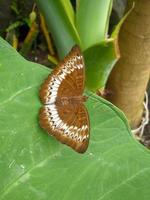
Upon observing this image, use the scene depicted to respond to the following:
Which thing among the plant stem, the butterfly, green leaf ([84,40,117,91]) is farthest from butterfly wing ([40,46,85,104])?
the plant stem

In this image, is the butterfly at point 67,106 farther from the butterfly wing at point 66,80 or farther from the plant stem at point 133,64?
the plant stem at point 133,64

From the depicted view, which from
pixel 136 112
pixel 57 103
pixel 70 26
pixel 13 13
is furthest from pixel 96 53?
pixel 13 13

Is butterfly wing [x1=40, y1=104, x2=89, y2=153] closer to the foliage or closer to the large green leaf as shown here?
the large green leaf

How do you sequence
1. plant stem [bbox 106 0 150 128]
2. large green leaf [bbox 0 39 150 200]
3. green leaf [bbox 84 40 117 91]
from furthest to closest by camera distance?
plant stem [bbox 106 0 150 128]
green leaf [bbox 84 40 117 91]
large green leaf [bbox 0 39 150 200]

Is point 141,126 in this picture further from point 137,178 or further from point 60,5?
point 137,178

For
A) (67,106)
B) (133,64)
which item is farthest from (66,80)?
(133,64)

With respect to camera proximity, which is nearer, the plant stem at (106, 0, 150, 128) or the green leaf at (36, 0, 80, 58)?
the green leaf at (36, 0, 80, 58)
